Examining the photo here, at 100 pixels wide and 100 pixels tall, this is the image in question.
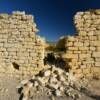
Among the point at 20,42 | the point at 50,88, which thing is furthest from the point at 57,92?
the point at 20,42

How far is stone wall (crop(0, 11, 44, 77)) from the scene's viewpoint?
44.5 feet

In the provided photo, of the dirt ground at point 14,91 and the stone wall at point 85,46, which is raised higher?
the stone wall at point 85,46

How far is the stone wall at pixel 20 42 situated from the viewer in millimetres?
13555

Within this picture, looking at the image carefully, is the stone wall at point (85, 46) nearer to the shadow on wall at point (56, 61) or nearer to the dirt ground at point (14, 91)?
the shadow on wall at point (56, 61)

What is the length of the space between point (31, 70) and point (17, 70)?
1.98ft

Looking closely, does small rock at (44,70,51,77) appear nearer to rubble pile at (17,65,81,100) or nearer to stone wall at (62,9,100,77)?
rubble pile at (17,65,81,100)

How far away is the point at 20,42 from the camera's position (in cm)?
1368

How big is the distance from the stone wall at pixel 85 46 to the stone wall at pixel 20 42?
1210 mm

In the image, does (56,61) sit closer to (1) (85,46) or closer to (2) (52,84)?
(1) (85,46)

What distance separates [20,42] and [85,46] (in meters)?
2.74

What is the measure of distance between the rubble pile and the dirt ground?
0.72 ft

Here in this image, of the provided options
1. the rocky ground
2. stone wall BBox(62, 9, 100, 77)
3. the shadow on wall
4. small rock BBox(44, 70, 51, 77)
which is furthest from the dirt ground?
the shadow on wall

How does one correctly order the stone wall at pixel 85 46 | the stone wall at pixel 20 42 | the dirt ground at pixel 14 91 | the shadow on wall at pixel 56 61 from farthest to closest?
1. the shadow on wall at pixel 56 61
2. the stone wall at pixel 20 42
3. the stone wall at pixel 85 46
4. the dirt ground at pixel 14 91

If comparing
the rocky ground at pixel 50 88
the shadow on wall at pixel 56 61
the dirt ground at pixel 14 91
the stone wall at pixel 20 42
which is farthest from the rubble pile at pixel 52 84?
the stone wall at pixel 20 42
